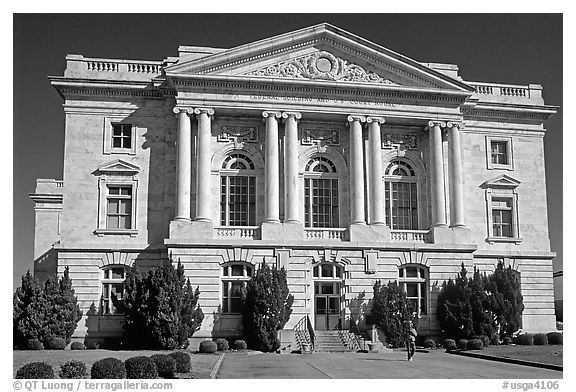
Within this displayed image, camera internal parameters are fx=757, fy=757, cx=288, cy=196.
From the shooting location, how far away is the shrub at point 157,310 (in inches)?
1522

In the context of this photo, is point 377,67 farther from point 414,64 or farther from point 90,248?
point 90,248

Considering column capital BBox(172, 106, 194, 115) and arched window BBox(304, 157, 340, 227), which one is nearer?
column capital BBox(172, 106, 194, 115)

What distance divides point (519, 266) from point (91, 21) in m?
30.3

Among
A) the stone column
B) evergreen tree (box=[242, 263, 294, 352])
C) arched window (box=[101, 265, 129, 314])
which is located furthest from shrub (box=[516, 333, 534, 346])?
arched window (box=[101, 265, 129, 314])

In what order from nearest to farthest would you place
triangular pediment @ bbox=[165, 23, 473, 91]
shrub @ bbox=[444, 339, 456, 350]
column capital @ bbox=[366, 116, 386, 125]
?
shrub @ bbox=[444, 339, 456, 350] → triangular pediment @ bbox=[165, 23, 473, 91] → column capital @ bbox=[366, 116, 386, 125]

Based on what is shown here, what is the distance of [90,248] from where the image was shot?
141 ft

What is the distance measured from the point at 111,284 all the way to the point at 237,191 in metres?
9.04

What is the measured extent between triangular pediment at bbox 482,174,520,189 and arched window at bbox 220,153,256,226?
14913mm

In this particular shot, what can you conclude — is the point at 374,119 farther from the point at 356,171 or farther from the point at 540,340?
the point at 540,340

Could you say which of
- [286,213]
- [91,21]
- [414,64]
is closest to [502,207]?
[414,64]

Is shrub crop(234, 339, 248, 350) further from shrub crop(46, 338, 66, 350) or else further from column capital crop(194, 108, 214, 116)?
column capital crop(194, 108, 214, 116)

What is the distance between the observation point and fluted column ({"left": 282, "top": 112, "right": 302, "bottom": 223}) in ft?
144

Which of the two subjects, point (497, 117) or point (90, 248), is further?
point (497, 117)
